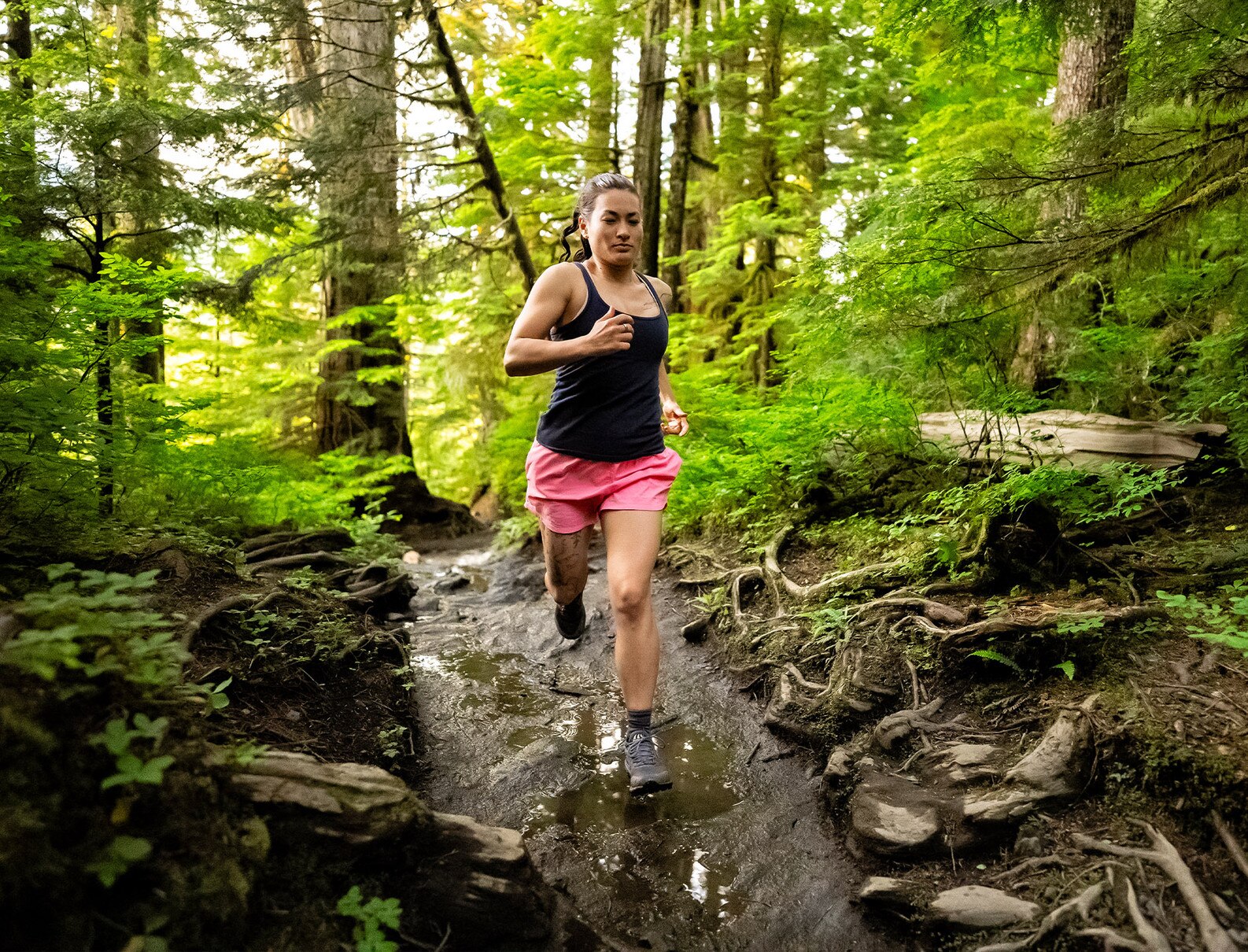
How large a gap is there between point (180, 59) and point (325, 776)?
878 cm

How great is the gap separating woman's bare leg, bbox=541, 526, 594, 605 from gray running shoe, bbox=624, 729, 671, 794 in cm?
98

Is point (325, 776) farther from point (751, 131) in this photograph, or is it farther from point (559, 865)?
point (751, 131)

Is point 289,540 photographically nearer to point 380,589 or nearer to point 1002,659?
point 380,589

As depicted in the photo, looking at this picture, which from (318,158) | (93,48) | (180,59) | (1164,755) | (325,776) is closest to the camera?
(325,776)

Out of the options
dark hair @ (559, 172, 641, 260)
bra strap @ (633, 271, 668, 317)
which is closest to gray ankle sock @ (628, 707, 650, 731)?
bra strap @ (633, 271, 668, 317)

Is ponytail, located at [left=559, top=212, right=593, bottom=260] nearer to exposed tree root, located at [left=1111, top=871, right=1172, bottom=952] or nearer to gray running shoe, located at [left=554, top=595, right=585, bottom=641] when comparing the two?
gray running shoe, located at [left=554, top=595, right=585, bottom=641]

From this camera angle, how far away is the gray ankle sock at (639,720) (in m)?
3.30

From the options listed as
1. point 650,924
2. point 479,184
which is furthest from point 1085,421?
point 479,184

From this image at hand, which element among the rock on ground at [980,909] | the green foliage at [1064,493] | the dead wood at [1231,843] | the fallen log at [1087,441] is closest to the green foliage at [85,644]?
the rock on ground at [980,909]

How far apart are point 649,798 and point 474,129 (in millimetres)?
7793

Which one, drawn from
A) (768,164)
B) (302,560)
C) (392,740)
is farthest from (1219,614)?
(768,164)

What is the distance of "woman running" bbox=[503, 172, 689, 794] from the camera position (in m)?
3.35

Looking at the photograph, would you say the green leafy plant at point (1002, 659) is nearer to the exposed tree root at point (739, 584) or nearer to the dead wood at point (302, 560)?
the exposed tree root at point (739, 584)

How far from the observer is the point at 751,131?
11875mm
